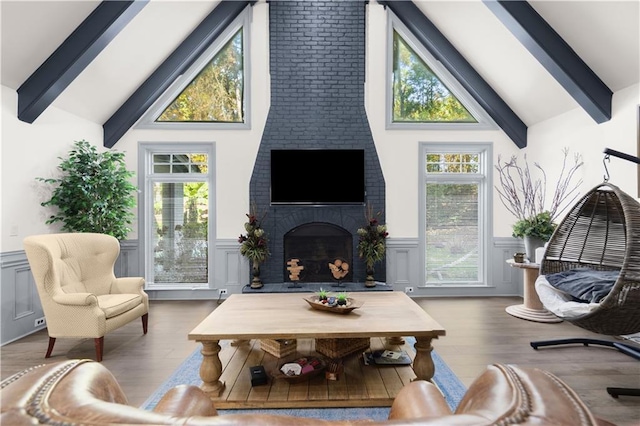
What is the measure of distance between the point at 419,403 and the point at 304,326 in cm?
142

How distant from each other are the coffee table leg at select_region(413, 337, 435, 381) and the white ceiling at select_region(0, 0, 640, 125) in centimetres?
323

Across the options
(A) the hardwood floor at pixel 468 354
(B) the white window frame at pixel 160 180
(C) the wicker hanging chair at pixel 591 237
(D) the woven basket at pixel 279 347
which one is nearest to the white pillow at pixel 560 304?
(C) the wicker hanging chair at pixel 591 237

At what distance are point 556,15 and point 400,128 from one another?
2.15 m

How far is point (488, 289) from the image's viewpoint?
5.15m

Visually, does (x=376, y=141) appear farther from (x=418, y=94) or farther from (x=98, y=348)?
(x=98, y=348)

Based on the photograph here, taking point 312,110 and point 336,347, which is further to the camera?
point 312,110

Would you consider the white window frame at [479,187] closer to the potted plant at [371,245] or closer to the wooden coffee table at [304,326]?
the potted plant at [371,245]

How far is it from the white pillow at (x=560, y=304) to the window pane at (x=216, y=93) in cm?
422

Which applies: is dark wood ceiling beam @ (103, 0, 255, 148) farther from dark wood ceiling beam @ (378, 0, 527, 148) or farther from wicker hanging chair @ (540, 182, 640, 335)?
wicker hanging chair @ (540, 182, 640, 335)

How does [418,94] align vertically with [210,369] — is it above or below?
above

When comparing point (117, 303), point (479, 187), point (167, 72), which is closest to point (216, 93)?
point (167, 72)

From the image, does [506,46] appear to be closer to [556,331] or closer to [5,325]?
[556,331]

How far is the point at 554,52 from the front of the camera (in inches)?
142

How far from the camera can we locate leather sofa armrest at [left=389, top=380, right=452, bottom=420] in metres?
0.94
